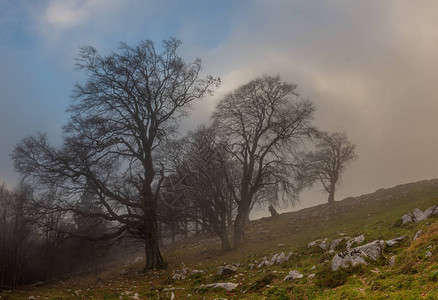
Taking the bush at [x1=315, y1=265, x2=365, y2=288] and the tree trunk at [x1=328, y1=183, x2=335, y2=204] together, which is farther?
the tree trunk at [x1=328, y1=183, x2=335, y2=204]

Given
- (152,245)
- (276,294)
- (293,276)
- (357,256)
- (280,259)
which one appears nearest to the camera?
(276,294)

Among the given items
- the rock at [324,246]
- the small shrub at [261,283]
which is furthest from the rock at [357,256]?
the rock at [324,246]

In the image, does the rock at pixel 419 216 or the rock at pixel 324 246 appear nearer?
the rock at pixel 324 246

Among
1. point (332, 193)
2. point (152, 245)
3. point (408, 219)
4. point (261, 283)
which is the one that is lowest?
point (261, 283)

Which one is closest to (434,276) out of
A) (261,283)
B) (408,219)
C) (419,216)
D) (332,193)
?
(261,283)

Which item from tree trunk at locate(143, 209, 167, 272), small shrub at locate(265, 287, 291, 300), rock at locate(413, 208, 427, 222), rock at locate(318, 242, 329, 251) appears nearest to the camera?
small shrub at locate(265, 287, 291, 300)

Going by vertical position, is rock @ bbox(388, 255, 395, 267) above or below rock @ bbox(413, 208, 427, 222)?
below

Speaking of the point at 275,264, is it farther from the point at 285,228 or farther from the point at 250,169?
the point at 285,228

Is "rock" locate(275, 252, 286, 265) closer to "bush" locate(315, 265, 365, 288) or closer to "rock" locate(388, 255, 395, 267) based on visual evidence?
"bush" locate(315, 265, 365, 288)

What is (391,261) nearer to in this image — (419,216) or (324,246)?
(324,246)

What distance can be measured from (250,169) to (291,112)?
693 cm

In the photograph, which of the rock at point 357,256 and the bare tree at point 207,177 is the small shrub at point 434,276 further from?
the bare tree at point 207,177

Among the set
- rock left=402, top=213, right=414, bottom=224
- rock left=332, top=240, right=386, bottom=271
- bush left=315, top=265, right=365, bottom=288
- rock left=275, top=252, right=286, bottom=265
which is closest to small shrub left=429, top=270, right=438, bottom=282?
bush left=315, top=265, right=365, bottom=288

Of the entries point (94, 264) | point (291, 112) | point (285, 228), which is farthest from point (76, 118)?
point (94, 264)
